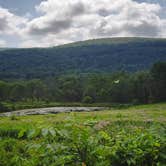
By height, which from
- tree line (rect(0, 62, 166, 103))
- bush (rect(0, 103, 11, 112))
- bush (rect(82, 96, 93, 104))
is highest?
tree line (rect(0, 62, 166, 103))

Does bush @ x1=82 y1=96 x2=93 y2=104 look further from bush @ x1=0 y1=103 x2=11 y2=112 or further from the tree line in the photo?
bush @ x1=0 y1=103 x2=11 y2=112

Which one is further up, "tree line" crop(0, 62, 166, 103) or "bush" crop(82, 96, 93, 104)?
"tree line" crop(0, 62, 166, 103)

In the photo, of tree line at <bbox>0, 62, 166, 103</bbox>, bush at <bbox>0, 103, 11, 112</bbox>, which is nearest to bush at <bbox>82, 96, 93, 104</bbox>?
tree line at <bbox>0, 62, 166, 103</bbox>

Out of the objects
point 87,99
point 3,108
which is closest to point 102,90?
point 87,99

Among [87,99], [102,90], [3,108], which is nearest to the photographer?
[3,108]

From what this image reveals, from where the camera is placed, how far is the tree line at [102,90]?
318ft

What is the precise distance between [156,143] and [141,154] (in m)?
0.24

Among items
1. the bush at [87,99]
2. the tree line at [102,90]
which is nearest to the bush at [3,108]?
the tree line at [102,90]

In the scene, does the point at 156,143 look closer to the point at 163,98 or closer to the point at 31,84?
the point at 163,98

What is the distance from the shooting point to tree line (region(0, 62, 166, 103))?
318 feet

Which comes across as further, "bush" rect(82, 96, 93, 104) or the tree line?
"bush" rect(82, 96, 93, 104)

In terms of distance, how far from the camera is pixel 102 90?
104688 millimetres

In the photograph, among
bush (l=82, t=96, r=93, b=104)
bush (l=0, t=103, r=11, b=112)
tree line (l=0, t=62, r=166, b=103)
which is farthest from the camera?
bush (l=82, t=96, r=93, b=104)

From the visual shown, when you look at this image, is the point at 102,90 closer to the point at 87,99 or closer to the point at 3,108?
the point at 87,99
